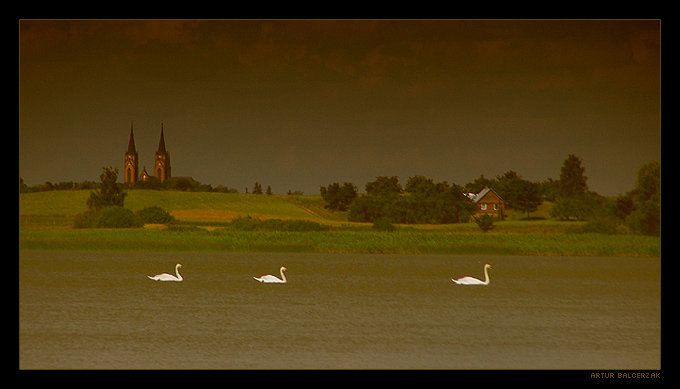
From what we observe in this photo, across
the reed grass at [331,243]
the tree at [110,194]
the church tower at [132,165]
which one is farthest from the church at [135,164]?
the reed grass at [331,243]

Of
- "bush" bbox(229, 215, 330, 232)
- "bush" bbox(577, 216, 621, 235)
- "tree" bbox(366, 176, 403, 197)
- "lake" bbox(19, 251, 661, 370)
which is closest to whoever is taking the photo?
"lake" bbox(19, 251, 661, 370)

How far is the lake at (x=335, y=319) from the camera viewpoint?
14.2m

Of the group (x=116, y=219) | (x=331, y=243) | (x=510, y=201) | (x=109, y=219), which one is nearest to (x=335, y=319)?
(x=331, y=243)

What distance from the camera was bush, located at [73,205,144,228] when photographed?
5218 centimetres

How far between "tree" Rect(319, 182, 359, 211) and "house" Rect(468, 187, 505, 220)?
1270cm

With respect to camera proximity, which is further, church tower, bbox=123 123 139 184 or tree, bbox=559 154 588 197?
church tower, bbox=123 123 139 184

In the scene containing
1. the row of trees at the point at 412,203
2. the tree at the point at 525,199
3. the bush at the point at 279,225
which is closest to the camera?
the bush at the point at 279,225

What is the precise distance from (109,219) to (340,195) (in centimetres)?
2846

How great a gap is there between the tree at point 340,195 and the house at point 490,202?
1270 centimetres

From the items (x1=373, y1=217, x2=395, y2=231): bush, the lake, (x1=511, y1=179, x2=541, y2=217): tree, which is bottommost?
the lake

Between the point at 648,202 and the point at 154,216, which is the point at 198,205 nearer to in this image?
the point at 154,216

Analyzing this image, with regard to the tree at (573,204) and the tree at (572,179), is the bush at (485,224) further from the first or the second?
the tree at (572,179)

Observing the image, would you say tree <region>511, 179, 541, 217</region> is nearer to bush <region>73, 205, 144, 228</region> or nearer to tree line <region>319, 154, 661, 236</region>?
tree line <region>319, 154, 661, 236</region>

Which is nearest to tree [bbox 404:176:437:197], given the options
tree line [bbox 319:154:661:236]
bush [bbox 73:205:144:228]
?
tree line [bbox 319:154:661:236]
